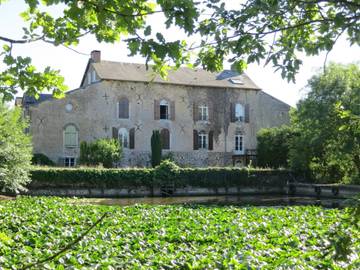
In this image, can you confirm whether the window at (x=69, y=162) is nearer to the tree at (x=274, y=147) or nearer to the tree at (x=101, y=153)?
the tree at (x=101, y=153)

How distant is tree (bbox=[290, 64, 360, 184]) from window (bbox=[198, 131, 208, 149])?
9.50 metres

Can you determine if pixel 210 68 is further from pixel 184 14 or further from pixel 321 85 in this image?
pixel 321 85

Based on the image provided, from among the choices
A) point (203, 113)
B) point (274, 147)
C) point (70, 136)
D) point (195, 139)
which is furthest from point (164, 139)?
point (274, 147)

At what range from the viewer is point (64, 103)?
37625 millimetres

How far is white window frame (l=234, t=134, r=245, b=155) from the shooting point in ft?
141

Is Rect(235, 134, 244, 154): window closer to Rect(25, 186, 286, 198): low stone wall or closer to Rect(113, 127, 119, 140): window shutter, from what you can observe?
Rect(25, 186, 286, 198): low stone wall

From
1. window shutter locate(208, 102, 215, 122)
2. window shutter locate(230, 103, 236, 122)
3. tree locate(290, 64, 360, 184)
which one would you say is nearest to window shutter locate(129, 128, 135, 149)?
window shutter locate(208, 102, 215, 122)

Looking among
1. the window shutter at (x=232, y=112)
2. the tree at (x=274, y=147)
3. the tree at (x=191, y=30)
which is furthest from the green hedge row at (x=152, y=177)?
the tree at (x=191, y=30)

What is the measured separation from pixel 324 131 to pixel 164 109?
15.1 metres

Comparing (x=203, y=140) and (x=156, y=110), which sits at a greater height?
(x=156, y=110)

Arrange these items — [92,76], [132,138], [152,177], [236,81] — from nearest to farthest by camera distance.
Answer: [152,177]
[132,138]
[92,76]
[236,81]

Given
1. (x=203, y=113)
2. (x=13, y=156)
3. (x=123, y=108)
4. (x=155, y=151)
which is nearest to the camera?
(x=13, y=156)

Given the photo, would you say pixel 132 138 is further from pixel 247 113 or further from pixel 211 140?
pixel 247 113

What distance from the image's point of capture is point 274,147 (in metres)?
38.5
